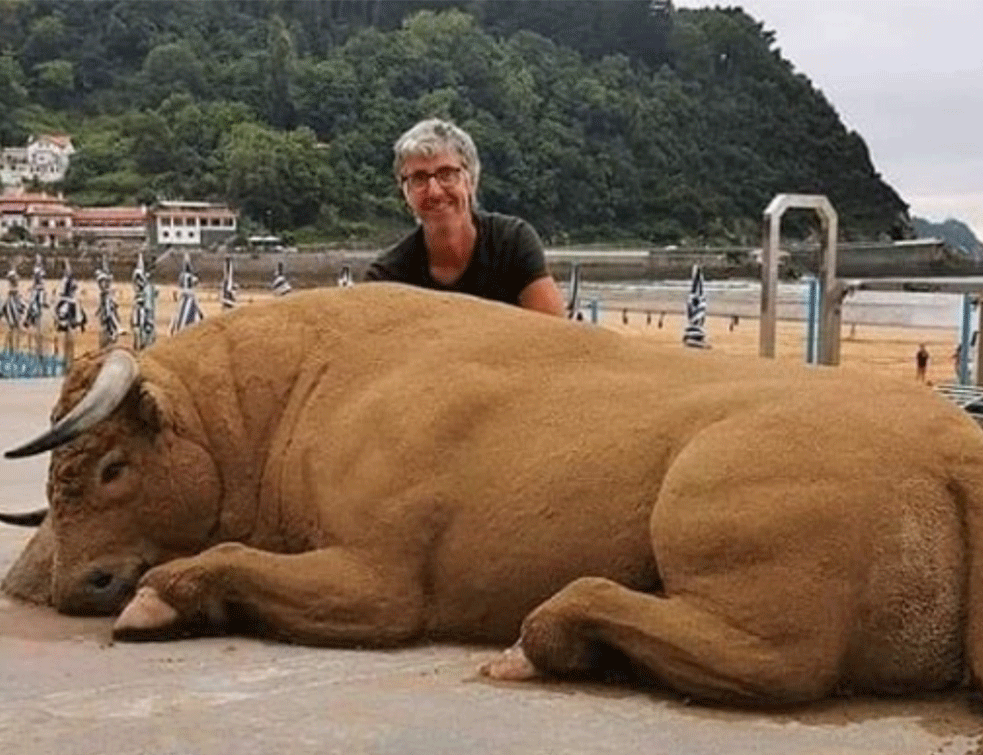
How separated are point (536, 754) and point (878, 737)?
82cm

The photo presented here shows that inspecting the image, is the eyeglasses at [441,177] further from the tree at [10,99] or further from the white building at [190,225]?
the tree at [10,99]

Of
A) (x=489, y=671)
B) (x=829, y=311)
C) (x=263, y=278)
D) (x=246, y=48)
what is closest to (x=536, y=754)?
(x=489, y=671)

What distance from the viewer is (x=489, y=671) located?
4.82 meters

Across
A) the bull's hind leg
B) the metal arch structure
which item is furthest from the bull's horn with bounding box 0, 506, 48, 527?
the metal arch structure

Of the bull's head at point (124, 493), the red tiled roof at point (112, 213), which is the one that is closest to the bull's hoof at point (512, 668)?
the bull's head at point (124, 493)

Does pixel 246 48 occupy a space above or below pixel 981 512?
above

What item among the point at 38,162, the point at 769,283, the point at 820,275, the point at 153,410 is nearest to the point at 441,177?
the point at 153,410

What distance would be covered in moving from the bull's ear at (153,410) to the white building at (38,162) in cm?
12659

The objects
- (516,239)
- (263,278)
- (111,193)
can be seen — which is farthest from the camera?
(111,193)

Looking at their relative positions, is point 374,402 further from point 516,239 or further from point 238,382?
point 516,239

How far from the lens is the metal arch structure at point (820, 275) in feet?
34.3

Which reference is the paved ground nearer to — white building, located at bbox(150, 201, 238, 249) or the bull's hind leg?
the bull's hind leg

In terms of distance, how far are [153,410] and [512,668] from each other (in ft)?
5.18

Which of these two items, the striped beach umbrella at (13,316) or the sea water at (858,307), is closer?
the striped beach umbrella at (13,316)
